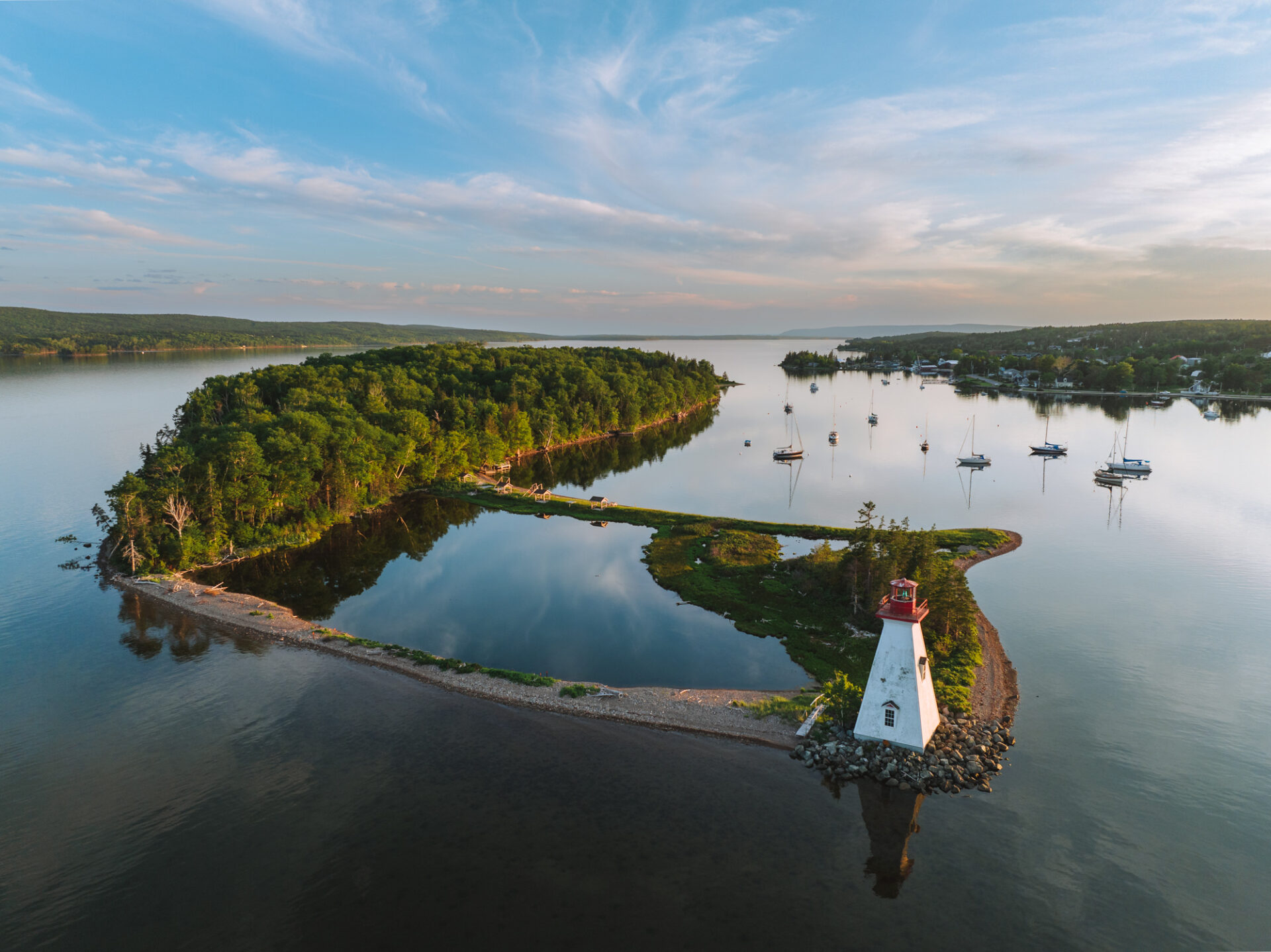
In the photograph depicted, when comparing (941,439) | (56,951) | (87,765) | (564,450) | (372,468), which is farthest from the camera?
(941,439)

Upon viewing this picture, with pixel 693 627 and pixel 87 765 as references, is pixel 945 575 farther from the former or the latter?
pixel 87 765

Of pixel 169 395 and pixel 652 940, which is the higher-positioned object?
pixel 169 395

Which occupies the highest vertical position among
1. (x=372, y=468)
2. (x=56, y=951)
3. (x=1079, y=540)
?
(x=372, y=468)

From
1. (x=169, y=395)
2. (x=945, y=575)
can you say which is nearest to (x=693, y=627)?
(x=945, y=575)

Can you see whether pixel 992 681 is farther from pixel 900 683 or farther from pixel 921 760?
pixel 900 683

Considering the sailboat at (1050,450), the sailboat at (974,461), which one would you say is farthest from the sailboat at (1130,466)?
the sailboat at (974,461)

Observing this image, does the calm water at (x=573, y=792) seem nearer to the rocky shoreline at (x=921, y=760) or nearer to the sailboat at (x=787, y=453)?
the rocky shoreline at (x=921, y=760)
